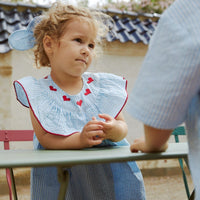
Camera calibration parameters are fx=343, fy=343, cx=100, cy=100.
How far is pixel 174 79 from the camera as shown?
2.23ft

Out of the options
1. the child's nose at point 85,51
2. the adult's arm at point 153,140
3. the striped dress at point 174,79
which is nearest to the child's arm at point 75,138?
the adult's arm at point 153,140

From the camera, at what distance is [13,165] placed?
87 centimetres

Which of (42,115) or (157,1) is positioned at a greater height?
(42,115)

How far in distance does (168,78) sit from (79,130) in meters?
0.82

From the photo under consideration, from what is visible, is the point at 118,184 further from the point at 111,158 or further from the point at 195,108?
the point at 195,108

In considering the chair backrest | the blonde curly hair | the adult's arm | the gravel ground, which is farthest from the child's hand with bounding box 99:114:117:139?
the gravel ground

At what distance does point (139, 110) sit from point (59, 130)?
0.69 meters

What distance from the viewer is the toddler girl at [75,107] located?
55.0 inches

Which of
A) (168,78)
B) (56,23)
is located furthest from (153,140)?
(56,23)

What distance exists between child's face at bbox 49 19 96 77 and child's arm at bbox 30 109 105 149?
28cm

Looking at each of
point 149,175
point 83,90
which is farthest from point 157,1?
point 83,90

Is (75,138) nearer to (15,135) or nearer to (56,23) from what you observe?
(56,23)

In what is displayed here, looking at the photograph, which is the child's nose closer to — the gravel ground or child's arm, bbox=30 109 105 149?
child's arm, bbox=30 109 105 149

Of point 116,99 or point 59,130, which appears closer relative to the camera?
point 59,130
